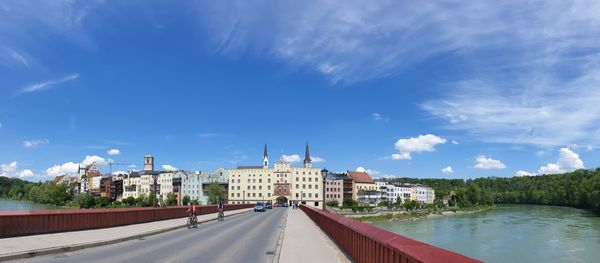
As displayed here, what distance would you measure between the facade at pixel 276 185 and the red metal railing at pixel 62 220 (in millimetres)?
149613

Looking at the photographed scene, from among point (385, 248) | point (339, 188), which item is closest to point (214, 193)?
point (339, 188)

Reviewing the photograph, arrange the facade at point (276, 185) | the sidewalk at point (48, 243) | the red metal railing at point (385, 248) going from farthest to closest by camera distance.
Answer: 1. the facade at point (276, 185)
2. the sidewalk at point (48, 243)
3. the red metal railing at point (385, 248)

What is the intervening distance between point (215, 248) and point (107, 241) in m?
4.08

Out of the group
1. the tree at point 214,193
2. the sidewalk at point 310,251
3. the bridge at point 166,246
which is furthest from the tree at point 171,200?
the sidewalk at point 310,251

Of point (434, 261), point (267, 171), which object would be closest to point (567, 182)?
point (267, 171)

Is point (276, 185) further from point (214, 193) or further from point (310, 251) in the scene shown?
point (310, 251)

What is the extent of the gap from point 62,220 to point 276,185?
530ft

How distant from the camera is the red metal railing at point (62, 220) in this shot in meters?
18.3

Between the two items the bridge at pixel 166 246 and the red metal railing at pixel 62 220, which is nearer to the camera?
the bridge at pixel 166 246

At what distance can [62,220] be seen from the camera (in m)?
21.4

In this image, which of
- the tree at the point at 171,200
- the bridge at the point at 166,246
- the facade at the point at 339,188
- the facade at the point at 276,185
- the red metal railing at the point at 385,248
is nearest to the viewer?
the red metal railing at the point at 385,248

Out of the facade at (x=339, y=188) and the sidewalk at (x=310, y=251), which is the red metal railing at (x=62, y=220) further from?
the facade at (x=339, y=188)

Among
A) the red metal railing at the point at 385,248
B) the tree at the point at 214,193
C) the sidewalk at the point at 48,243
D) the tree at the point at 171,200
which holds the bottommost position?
the tree at the point at 171,200

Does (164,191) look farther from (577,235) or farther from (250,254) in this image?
(250,254)
